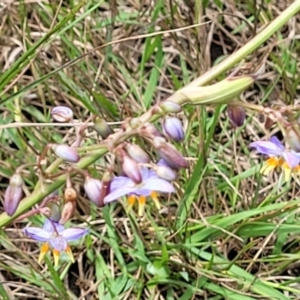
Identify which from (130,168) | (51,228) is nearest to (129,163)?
(130,168)

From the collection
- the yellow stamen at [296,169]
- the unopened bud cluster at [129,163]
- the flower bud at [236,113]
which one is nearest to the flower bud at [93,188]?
the unopened bud cluster at [129,163]

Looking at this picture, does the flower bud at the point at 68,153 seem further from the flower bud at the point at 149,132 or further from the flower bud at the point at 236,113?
the flower bud at the point at 236,113

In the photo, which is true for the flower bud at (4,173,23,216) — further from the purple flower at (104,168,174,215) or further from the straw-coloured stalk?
the straw-coloured stalk

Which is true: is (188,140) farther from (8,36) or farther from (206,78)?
(206,78)

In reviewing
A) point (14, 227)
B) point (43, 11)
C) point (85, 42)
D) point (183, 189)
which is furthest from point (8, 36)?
point (183, 189)

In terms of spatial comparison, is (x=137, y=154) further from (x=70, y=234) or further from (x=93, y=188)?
(x=70, y=234)

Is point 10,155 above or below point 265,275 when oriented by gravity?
above
